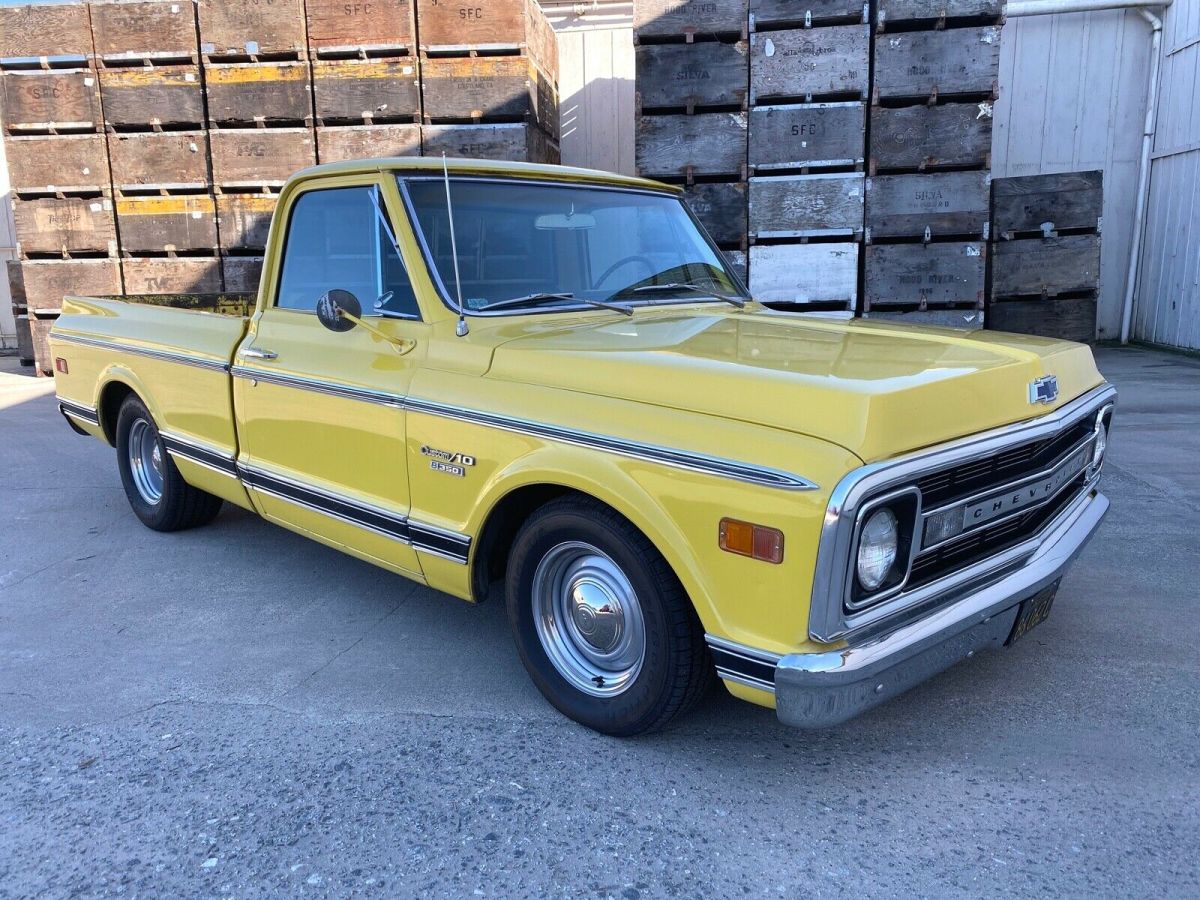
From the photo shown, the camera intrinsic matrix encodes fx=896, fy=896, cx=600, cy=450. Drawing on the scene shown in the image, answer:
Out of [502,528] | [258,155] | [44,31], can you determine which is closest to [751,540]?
[502,528]

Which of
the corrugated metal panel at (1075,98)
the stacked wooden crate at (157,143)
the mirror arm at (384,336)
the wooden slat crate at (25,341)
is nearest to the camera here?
the mirror arm at (384,336)

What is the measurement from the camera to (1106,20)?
1112 centimetres

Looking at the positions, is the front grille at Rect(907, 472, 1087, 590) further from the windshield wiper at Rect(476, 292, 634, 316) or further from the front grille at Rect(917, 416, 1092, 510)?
the windshield wiper at Rect(476, 292, 634, 316)

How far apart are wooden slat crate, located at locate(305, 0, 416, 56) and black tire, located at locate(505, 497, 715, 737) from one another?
720 centimetres

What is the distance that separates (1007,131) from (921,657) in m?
11.0

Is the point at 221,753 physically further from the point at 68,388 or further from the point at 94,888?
the point at 68,388

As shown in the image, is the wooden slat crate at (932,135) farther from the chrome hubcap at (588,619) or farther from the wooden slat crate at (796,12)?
the chrome hubcap at (588,619)

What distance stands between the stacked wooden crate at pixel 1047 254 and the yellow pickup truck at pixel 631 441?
709 cm

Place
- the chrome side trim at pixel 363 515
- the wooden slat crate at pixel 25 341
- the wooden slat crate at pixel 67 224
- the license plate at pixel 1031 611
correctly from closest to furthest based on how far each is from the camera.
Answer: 1. the license plate at pixel 1031 611
2. the chrome side trim at pixel 363 515
3. the wooden slat crate at pixel 67 224
4. the wooden slat crate at pixel 25 341

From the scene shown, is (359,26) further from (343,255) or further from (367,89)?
(343,255)

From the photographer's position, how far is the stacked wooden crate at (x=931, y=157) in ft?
25.8

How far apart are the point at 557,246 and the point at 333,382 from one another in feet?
3.22

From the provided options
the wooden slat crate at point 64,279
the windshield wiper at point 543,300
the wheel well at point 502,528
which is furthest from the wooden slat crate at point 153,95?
the wheel well at point 502,528

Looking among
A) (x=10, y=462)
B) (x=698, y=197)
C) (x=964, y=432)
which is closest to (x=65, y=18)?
(x=10, y=462)
